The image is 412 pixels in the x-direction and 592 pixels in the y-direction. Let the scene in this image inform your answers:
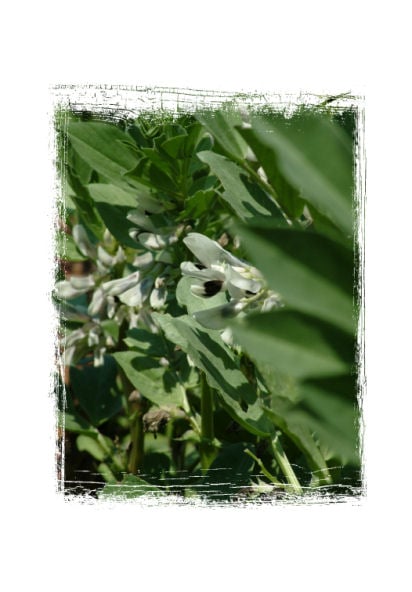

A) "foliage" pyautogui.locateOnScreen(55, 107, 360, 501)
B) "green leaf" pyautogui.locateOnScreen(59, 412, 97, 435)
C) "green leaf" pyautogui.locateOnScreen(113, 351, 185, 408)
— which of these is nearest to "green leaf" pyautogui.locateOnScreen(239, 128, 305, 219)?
"foliage" pyautogui.locateOnScreen(55, 107, 360, 501)

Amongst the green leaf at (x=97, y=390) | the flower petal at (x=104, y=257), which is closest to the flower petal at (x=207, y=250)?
Result: the flower petal at (x=104, y=257)

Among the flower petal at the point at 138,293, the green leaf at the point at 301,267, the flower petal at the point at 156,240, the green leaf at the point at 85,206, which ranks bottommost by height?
the green leaf at the point at 301,267

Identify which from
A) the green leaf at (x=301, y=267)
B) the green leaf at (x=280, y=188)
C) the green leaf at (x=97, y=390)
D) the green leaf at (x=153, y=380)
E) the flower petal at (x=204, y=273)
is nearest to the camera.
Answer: the green leaf at (x=301, y=267)

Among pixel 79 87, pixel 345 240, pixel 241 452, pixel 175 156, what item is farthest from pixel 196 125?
pixel 345 240

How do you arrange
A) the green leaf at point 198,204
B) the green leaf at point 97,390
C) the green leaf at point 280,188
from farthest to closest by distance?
the green leaf at point 97,390 < the green leaf at point 198,204 < the green leaf at point 280,188

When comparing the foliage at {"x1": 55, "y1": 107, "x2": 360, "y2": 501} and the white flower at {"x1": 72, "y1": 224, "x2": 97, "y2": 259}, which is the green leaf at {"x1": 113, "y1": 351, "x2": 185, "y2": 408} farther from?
the white flower at {"x1": 72, "y1": 224, "x2": 97, "y2": 259}

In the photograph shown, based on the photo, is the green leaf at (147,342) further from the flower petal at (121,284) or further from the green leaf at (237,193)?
the green leaf at (237,193)

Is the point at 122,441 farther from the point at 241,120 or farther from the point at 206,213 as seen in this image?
the point at 241,120

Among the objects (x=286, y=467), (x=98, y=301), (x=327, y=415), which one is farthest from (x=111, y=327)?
(x=327, y=415)
